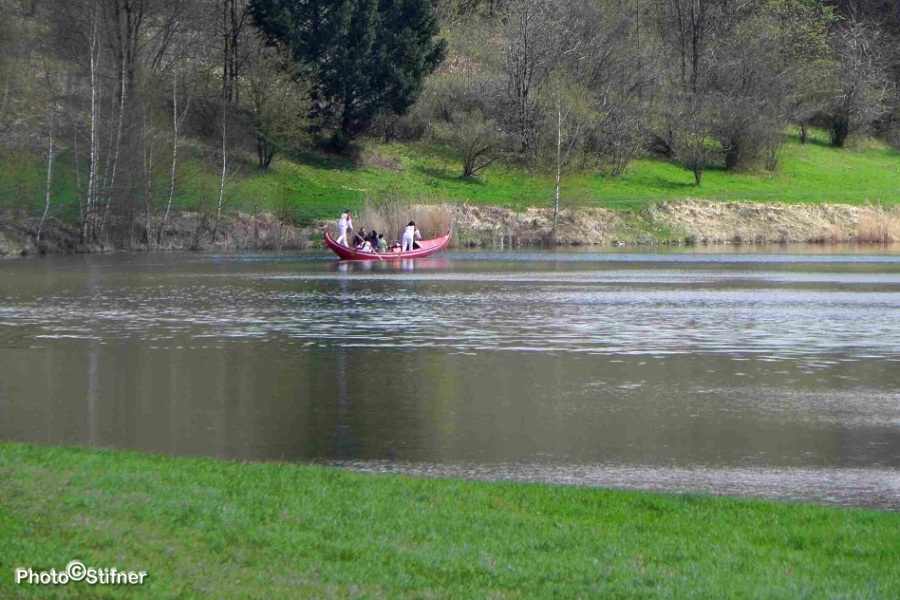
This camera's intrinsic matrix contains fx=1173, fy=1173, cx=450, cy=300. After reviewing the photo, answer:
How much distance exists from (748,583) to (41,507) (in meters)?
4.44

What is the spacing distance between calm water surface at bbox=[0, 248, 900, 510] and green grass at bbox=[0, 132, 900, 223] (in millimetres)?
24676

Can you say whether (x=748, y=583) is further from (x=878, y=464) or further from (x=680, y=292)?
(x=680, y=292)

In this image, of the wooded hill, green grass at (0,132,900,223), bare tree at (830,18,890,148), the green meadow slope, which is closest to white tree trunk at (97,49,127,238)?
the wooded hill

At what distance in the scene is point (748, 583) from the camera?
23.5 feet

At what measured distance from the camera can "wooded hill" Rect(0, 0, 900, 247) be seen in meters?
54.4

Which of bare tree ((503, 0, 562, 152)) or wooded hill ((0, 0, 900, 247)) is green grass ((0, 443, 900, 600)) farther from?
bare tree ((503, 0, 562, 152))

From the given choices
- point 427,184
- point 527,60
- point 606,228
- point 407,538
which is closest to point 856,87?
point 527,60

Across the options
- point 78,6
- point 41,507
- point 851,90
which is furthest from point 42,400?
point 851,90

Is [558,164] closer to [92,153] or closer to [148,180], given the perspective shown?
[148,180]

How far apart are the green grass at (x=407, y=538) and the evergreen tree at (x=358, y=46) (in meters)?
57.5

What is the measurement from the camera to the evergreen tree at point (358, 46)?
64938 mm

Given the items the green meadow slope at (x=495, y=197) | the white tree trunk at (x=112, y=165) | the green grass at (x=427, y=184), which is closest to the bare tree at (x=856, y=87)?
the green grass at (x=427, y=184)

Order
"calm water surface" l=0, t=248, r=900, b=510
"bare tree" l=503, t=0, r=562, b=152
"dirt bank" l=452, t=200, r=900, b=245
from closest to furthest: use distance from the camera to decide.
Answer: "calm water surface" l=0, t=248, r=900, b=510, "dirt bank" l=452, t=200, r=900, b=245, "bare tree" l=503, t=0, r=562, b=152

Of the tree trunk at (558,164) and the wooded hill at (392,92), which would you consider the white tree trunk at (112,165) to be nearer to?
the wooded hill at (392,92)
